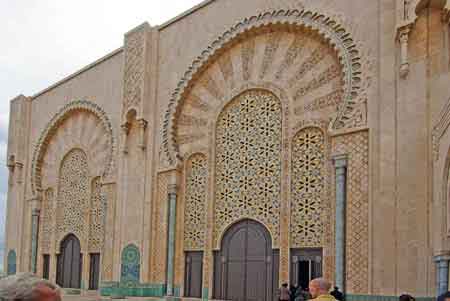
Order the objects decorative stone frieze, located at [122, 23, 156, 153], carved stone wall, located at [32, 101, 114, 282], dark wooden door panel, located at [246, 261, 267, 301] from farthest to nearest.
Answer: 1. carved stone wall, located at [32, 101, 114, 282]
2. decorative stone frieze, located at [122, 23, 156, 153]
3. dark wooden door panel, located at [246, 261, 267, 301]

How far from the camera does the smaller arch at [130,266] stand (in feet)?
34.6

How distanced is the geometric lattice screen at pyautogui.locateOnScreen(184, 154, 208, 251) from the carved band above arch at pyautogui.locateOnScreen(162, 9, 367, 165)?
0.39 meters

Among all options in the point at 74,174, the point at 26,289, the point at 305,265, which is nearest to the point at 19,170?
the point at 74,174

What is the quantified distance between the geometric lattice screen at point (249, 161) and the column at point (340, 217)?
4.17ft

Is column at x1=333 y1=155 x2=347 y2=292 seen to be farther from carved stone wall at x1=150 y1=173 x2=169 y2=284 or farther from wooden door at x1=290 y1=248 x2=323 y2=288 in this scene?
carved stone wall at x1=150 y1=173 x2=169 y2=284

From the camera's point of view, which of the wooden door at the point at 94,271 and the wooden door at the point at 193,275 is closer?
the wooden door at the point at 193,275

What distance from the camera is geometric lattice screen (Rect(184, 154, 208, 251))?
997 centimetres

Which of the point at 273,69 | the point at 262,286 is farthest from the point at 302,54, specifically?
the point at 262,286

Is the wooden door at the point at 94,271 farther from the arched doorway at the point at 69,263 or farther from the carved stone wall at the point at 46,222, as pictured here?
the carved stone wall at the point at 46,222

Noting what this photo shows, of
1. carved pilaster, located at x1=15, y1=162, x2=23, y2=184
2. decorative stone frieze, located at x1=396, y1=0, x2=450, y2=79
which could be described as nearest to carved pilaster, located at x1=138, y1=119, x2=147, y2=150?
decorative stone frieze, located at x1=396, y1=0, x2=450, y2=79

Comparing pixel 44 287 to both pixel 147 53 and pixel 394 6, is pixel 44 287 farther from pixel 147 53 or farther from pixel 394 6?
pixel 147 53

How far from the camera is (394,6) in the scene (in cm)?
763

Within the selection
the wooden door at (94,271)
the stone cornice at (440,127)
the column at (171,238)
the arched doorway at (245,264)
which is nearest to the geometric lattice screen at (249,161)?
the arched doorway at (245,264)

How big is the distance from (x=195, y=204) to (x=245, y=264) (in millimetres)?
1465
